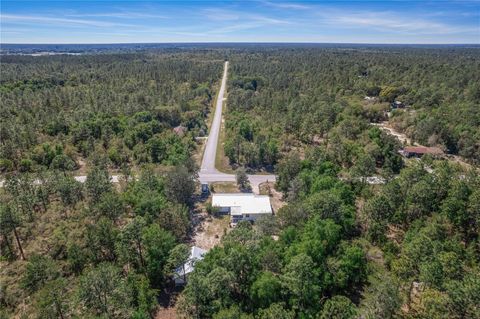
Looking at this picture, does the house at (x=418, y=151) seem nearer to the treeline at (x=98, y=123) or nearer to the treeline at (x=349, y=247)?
the treeline at (x=349, y=247)

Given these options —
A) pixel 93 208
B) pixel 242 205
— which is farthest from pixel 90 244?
pixel 242 205

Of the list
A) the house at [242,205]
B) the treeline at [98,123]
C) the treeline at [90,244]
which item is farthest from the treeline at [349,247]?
the treeline at [98,123]

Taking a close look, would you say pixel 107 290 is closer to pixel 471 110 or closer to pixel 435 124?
pixel 435 124

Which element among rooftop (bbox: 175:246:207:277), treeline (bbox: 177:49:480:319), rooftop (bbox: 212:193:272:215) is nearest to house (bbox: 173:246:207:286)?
rooftop (bbox: 175:246:207:277)

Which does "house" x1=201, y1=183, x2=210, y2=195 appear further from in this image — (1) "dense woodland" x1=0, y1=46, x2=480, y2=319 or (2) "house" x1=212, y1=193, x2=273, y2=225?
(1) "dense woodland" x1=0, y1=46, x2=480, y2=319

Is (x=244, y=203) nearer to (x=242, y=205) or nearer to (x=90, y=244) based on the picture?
(x=242, y=205)

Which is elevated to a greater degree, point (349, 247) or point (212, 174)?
point (349, 247)
